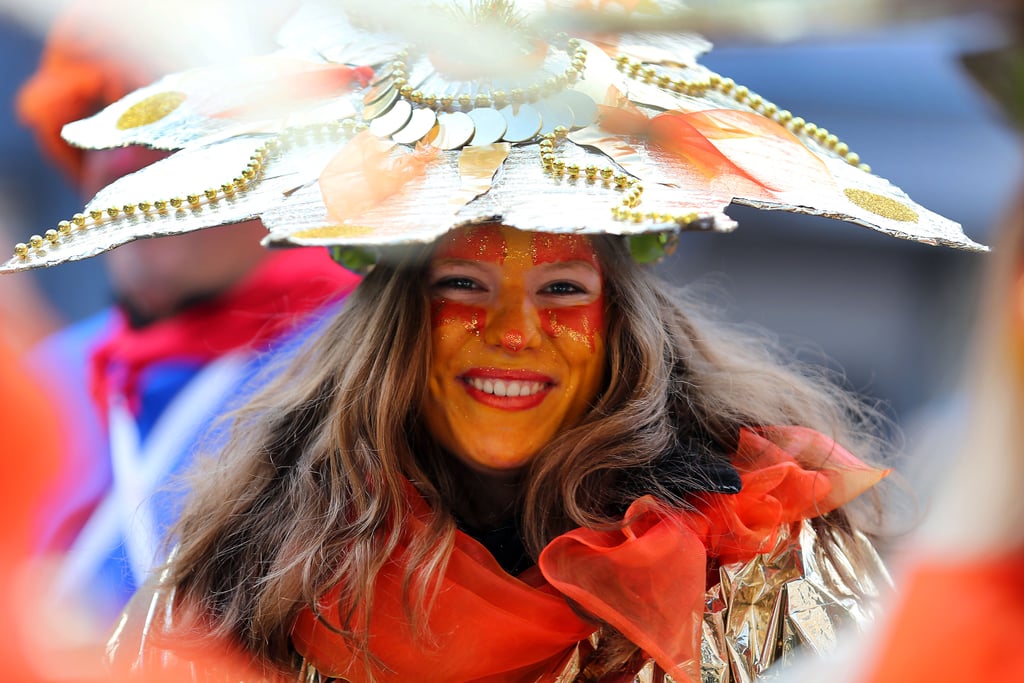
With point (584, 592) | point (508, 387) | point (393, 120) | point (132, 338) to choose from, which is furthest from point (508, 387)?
point (132, 338)

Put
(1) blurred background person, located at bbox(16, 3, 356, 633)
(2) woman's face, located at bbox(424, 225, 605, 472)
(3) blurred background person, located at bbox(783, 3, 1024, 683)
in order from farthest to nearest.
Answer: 1. (1) blurred background person, located at bbox(16, 3, 356, 633)
2. (2) woman's face, located at bbox(424, 225, 605, 472)
3. (3) blurred background person, located at bbox(783, 3, 1024, 683)

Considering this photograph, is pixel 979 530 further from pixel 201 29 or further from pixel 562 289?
pixel 201 29

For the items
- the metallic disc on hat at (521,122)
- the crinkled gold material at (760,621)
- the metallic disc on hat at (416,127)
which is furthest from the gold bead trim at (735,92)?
the crinkled gold material at (760,621)

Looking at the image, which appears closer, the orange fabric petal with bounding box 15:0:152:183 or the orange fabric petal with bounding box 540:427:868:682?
the orange fabric petal with bounding box 540:427:868:682

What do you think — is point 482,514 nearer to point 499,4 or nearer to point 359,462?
point 359,462

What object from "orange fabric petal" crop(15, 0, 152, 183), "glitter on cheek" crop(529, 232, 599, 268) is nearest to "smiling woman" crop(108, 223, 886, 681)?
"glitter on cheek" crop(529, 232, 599, 268)

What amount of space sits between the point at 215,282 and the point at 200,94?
133 centimetres

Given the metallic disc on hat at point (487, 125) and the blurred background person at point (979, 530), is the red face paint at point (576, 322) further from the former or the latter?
the blurred background person at point (979, 530)

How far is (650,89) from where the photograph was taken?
6.39 feet

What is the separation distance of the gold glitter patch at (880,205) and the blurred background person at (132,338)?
56.1 inches

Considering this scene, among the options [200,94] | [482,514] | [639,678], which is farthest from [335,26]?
[639,678]

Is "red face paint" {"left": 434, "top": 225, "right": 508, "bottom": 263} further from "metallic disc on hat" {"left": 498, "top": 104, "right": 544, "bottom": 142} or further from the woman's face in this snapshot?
"metallic disc on hat" {"left": 498, "top": 104, "right": 544, "bottom": 142}

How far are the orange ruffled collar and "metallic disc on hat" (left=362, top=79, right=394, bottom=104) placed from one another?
73 centimetres

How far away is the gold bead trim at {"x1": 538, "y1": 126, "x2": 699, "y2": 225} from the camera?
158 cm
